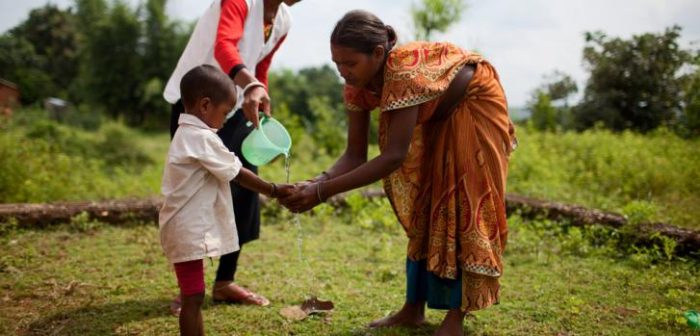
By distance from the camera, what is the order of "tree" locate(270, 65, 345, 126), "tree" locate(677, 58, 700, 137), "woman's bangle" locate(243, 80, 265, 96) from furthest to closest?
1. "tree" locate(270, 65, 345, 126)
2. "tree" locate(677, 58, 700, 137)
3. "woman's bangle" locate(243, 80, 265, 96)

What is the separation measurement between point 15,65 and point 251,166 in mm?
11124

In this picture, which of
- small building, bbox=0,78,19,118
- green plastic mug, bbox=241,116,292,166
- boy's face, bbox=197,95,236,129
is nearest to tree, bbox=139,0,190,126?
small building, bbox=0,78,19,118

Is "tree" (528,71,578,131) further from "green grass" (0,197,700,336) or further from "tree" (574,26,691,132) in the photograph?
"green grass" (0,197,700,336)

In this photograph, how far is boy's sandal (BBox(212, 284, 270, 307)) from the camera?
3105 mm

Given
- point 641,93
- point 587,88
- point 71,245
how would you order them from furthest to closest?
point 587,88 → point 641,93 → point 71,245

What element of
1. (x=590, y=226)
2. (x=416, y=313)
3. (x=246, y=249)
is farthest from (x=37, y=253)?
(x=590, y=226)

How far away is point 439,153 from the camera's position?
8.19 ft

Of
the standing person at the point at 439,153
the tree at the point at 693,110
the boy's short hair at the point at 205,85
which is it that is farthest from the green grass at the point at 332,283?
the tree at the point at 693,110

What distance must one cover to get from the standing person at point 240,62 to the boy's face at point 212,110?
0.21 metres

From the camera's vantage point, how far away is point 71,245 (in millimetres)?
4316

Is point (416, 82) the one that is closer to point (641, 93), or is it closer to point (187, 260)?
point (187, 260)

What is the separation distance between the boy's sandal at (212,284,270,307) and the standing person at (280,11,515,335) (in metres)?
0.87

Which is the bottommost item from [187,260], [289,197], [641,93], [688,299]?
[688,299]

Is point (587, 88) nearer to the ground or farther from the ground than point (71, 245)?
farther from the ground
